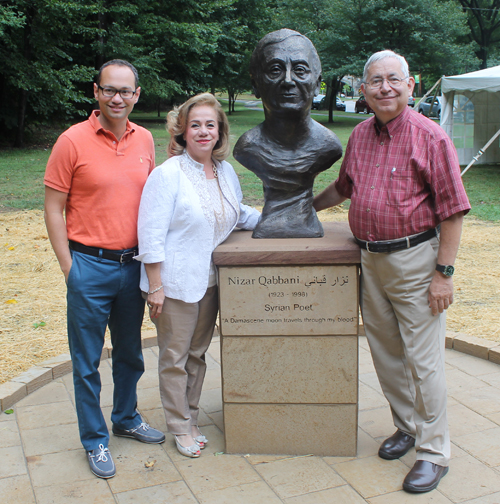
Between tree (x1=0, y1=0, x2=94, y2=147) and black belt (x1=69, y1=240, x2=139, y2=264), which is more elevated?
tree (x1=0, y1=0, x2=94, y2=147)

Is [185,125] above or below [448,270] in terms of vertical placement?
above

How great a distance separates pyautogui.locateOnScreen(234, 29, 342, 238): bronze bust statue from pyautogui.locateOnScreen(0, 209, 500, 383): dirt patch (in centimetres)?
228

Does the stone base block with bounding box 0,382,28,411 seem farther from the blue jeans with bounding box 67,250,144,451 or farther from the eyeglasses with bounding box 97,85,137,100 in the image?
the eyeglasses with bounding box 97,85,137,100

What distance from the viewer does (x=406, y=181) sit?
9.27 ft

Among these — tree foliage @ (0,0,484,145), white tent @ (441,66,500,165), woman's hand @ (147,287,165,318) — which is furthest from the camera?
tree foliage @ (0,0,484,145)

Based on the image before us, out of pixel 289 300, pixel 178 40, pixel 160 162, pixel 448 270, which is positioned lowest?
pixel 160 162

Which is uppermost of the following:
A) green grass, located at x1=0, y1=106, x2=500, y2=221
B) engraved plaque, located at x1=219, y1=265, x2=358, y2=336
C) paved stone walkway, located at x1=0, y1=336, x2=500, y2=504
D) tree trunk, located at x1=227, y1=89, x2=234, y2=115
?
tree trunk, located at x1=227, y1=89, x2=234, y2=115

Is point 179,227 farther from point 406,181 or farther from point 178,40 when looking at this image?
point 178,40

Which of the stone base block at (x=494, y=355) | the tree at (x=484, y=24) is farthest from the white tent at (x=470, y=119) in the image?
the tree at (x=484, y=24)

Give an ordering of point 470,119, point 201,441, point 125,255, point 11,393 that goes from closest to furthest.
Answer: point 125,255 → point 201,441 → point 11,393 → point 470,119

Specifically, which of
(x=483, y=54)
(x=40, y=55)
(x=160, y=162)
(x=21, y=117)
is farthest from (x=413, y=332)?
(x=483, y=54)

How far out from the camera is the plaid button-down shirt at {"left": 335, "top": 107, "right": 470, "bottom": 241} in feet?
9.14

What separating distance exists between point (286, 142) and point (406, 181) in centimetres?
90

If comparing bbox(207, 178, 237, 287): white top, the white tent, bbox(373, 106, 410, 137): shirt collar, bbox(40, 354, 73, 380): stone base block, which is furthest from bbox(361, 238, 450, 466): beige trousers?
the white tent
